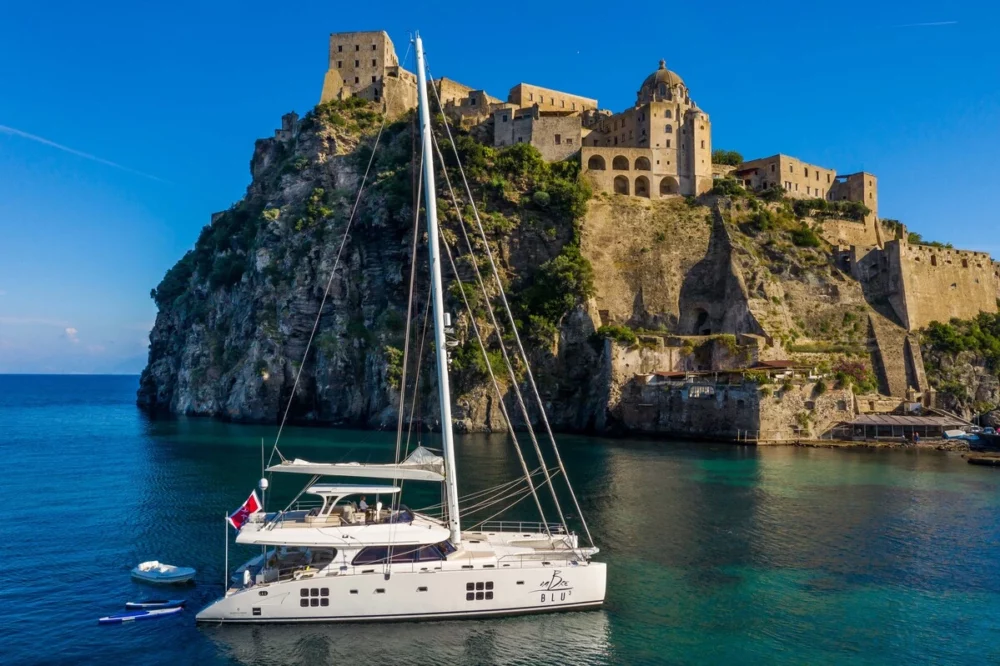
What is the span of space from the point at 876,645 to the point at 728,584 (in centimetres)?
522

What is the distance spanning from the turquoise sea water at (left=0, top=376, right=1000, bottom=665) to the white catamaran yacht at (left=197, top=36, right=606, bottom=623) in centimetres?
56

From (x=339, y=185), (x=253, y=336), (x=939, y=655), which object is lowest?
(x=939, y=655)

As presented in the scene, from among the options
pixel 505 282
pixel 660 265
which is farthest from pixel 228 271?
pixel 660 265

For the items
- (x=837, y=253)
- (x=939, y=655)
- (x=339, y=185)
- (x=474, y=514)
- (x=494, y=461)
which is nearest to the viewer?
(x=939, y=655)

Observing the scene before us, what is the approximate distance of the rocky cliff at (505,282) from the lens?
2827 inches

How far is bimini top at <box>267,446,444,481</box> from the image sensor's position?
22188 mm

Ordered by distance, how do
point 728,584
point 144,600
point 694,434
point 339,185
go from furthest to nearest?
1. point 339,185
2. point 694,434
3. point 728,584
4. point 144,600

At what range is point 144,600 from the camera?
22.7 m

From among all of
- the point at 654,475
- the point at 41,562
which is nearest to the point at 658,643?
the point at 41,562

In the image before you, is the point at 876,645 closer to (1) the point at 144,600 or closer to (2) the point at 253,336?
(1) the point at 144,600

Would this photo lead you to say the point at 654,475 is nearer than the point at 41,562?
No

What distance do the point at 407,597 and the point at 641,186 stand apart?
227ft

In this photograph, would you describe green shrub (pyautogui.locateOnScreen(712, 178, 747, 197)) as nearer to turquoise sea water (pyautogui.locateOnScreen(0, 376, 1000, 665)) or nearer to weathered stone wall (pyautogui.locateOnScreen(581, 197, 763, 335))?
weathered stone wall (pyautogui.locateOnScreen(581, 197, 763, 335))

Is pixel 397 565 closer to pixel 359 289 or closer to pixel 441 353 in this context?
pixel 441 353
